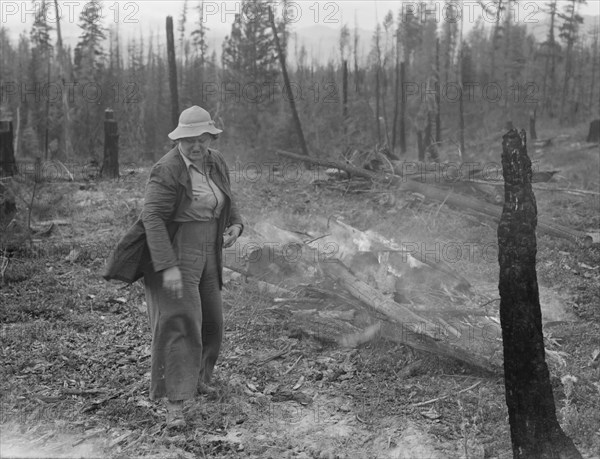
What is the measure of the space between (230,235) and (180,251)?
467 mm

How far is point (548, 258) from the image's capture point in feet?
28.7

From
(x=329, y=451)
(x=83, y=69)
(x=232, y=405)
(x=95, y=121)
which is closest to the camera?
(x=329, y=451)

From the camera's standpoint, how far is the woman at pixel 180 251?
3.97 m

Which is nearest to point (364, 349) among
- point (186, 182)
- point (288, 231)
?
point (186, 182)

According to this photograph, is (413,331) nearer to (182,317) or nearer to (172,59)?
(182,317)

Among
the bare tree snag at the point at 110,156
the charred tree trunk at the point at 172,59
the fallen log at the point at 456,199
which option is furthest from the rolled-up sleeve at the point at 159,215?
the charred tree trunk at the point at 172,59

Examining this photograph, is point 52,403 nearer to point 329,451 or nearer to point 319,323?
point 329,451

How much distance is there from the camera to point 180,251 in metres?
4.14

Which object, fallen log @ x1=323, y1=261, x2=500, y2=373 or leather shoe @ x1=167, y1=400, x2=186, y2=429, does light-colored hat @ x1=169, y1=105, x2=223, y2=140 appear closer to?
leather shoe @ x1=167, y1=400, x2=186, y2=429

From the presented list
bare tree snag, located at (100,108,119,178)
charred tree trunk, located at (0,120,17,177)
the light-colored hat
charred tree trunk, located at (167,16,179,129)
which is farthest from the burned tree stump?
charred tree trunk, located at (167,16,179,129)

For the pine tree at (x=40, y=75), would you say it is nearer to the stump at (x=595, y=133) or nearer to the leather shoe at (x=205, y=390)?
the stump at (x=595, y=133)

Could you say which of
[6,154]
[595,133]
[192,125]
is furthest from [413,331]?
[595,133]

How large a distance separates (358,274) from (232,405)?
2.98 meters

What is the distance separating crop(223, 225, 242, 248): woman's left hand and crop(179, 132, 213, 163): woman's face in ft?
2.09
